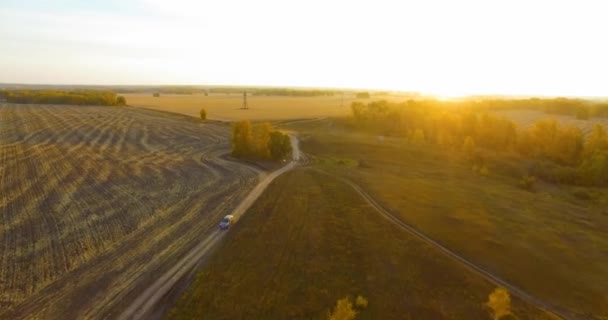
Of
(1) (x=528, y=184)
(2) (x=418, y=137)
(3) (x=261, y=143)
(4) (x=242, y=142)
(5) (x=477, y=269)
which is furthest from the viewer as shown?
(2) (x=418, y=137)

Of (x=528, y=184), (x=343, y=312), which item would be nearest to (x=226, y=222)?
(x=343, y=312)

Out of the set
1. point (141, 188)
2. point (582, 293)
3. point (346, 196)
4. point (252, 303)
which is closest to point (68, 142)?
point (141, 188)

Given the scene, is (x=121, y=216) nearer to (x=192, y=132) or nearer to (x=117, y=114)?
(x=192, y=132)

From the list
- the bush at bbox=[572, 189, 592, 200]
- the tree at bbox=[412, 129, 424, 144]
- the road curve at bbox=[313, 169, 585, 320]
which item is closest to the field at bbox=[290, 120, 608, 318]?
the bush at bbox=[572, 189, 592, 200]

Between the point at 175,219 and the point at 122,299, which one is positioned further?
the point at 175,219

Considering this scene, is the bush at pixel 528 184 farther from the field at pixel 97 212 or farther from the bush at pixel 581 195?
the field at pixel 97 212

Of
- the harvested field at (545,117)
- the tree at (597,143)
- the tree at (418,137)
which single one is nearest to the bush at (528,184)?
the tree at (597,143)

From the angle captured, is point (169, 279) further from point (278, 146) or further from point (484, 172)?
point (484, 172)

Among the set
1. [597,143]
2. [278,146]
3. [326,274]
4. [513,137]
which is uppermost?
[597,143]
